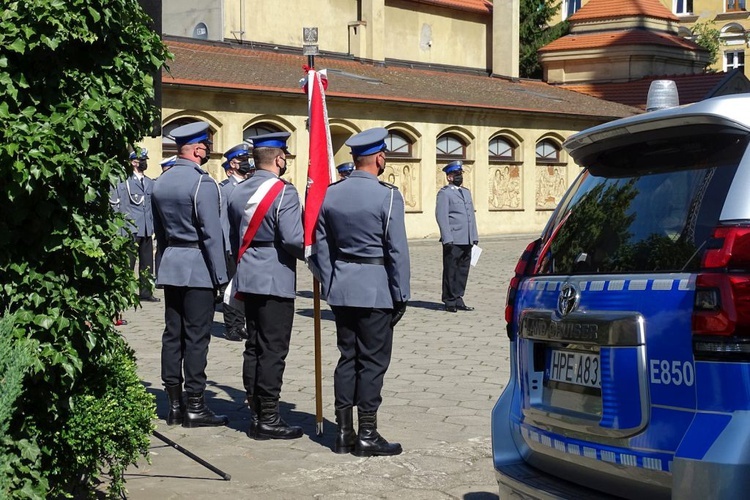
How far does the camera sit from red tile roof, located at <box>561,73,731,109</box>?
44.9m

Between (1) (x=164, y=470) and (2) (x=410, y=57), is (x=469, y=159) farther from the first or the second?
(1) (x=164, y=470)

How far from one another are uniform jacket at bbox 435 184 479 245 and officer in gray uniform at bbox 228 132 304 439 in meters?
8.36

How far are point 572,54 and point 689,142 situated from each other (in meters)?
46.3

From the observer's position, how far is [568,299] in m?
4.36

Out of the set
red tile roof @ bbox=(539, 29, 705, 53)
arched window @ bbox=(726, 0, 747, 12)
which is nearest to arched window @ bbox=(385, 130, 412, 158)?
red tile roof @ bbox=(539, 29, 705, 53)

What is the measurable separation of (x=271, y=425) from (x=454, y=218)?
8921 mm

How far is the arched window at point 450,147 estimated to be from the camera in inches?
1414

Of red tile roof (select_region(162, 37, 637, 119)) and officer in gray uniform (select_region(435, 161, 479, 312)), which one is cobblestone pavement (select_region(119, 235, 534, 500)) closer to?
officer in gray uniform (select_region(435, 161, 479, 312))

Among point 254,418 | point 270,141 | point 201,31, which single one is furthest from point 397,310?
point 201,31

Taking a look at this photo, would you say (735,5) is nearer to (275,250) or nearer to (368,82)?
(368,82)

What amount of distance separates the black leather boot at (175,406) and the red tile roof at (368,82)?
18.8 m

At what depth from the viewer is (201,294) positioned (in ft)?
27.6

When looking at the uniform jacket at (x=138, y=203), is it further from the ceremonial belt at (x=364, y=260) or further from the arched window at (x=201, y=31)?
the arched window at (x=201, y=31)

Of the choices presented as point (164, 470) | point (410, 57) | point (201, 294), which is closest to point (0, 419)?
point (164, 470)
